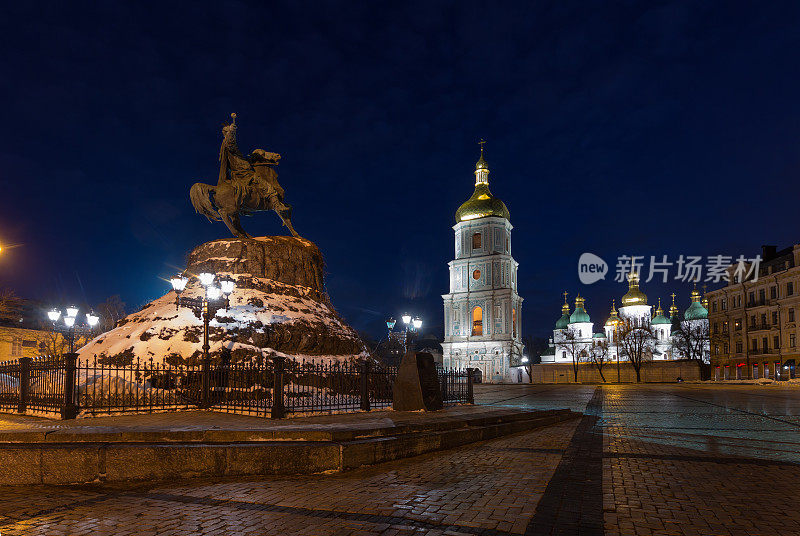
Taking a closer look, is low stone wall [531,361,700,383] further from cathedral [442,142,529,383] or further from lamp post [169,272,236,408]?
lamp post [169,272,236,408]

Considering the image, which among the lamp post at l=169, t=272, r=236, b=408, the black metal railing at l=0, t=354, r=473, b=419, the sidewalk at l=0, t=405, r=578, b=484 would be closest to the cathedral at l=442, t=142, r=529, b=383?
the lamp post at l=169, t=272, r=236, b=408

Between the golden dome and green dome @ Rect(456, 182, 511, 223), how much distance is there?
39.5 m

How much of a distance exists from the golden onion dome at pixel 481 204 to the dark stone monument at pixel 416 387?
70.6 meters

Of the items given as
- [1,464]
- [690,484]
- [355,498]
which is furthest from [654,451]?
[1,464]

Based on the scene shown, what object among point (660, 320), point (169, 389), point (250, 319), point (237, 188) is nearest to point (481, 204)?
point (660, 320)

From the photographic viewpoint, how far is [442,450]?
10.4 m

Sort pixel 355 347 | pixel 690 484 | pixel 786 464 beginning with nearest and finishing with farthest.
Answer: pixel 690 484 → pixel 786 464 → pixel 355 347

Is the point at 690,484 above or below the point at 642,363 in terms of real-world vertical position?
above

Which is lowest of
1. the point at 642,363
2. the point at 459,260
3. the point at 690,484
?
the point at 642,363

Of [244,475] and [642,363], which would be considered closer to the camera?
[244,475]

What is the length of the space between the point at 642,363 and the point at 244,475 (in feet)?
231

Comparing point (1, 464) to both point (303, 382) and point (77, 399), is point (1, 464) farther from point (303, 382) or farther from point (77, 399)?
point (303, 382)

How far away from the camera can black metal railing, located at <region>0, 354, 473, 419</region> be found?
12.6 m

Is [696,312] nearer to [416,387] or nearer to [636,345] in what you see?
[636,345]
